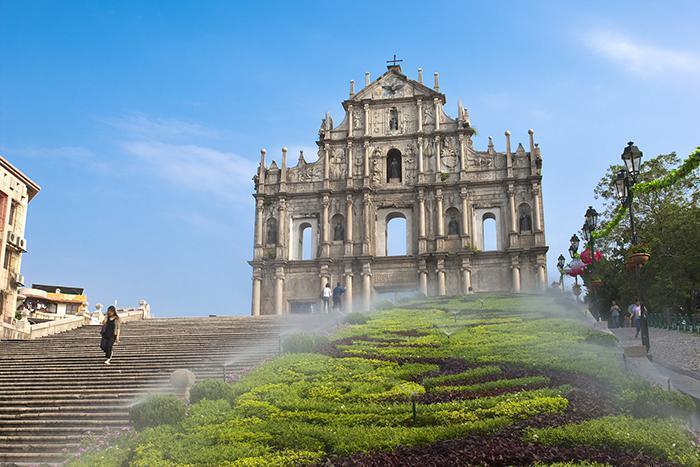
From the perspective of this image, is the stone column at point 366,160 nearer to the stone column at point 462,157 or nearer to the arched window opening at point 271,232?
the stone column at point 462,157

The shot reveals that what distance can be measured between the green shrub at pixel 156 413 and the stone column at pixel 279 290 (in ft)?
98.5

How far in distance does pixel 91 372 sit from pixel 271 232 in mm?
27371

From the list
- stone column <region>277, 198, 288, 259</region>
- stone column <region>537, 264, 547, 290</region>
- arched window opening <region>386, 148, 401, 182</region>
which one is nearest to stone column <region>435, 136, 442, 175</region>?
arched window opening <region>386, 148, 401, 182</region>

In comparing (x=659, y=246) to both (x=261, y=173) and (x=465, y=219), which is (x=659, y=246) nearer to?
(x=465, y=219)

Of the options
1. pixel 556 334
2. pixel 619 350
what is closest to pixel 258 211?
pixel 556 334

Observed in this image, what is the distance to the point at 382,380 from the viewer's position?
46.2 ft

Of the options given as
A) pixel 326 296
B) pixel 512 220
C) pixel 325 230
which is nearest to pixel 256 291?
pixel 325 230

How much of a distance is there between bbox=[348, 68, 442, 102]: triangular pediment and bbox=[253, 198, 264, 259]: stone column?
9.84 m

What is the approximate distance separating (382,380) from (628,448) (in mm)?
6063

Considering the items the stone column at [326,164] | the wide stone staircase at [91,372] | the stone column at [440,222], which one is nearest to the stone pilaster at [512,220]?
the stone column at [440,222]

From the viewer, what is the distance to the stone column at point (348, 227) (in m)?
42.5

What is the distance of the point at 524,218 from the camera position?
137 feet

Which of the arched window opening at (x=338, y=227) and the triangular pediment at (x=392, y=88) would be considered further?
the triangular pediment at (x=392, y=88)

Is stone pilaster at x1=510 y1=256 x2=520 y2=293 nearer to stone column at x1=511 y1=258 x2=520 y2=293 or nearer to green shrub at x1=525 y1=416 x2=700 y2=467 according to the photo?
stone column at x1=511 y1=258 x2=520 y2=293
